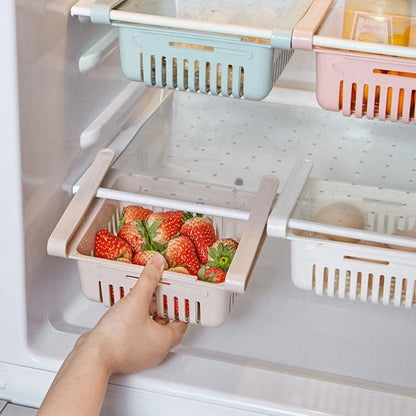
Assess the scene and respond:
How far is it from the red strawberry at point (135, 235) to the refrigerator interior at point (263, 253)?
0.35ft

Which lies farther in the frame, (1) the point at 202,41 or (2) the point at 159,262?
(2) the point at 159,262

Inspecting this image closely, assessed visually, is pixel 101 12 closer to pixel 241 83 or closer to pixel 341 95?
pixel 241 83

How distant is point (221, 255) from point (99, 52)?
42 cm

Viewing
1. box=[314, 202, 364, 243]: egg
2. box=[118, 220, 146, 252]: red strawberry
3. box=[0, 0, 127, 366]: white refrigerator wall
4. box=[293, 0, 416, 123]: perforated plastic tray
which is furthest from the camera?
box=[118, 220, 146, 252]: red strawberry

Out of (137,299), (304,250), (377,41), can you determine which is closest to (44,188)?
(137,299)

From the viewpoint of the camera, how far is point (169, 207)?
143 cm

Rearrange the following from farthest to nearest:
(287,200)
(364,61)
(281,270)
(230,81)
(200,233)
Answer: (281,270) → (200,233) → (287,200) → (230,81) → (364,61)

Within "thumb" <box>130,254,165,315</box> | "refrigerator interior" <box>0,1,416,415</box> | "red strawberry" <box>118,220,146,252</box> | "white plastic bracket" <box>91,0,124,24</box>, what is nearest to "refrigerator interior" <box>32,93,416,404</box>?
"refrigerator interior" <box>0,1,416,415</box>

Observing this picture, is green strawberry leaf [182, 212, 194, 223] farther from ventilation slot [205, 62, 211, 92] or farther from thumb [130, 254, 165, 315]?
ventilation slot [205, 62, 211, 92]

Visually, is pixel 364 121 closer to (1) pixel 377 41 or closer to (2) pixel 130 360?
(1) pixel 377 41

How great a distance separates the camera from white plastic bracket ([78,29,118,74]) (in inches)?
57.5

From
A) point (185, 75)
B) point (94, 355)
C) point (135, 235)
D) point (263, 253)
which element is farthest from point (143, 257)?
point (263, 253)

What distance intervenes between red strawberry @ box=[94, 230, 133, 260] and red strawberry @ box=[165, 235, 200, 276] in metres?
0.07

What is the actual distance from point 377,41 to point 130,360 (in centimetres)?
66
